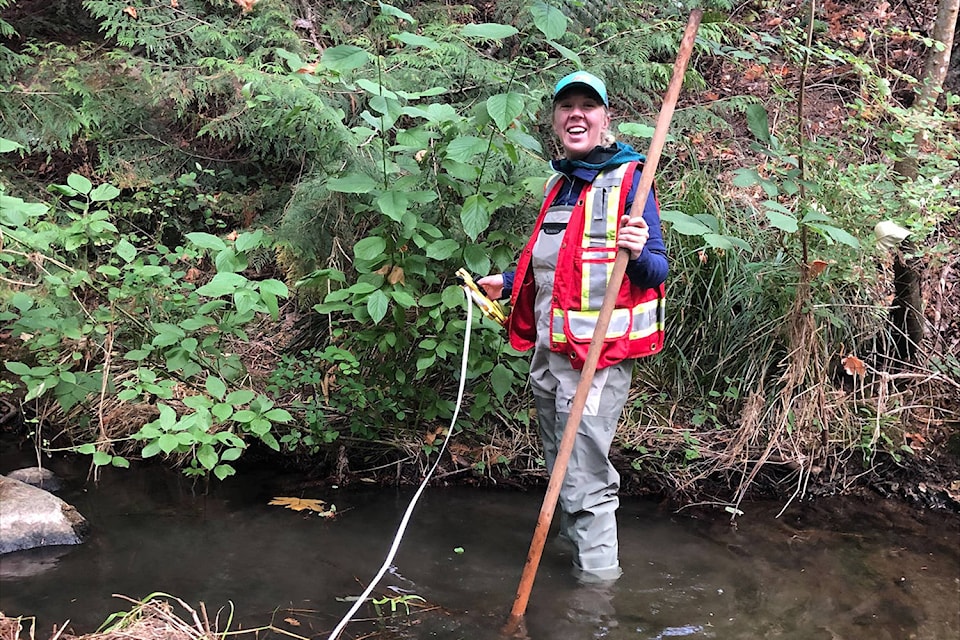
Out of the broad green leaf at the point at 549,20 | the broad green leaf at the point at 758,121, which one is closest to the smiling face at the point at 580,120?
the broad green leaf at the point at 549,20

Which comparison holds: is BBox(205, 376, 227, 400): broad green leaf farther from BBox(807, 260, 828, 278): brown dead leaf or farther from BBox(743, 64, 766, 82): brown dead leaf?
BBox(743, 64, 766, 82): brown dead leaf

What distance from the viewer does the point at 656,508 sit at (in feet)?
13.6

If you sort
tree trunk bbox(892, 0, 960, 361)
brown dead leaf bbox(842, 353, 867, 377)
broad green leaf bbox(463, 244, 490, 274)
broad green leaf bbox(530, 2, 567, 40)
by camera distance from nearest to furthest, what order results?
broad green leaf bbox(530, 2, 567, 40), broad green leaf bbox(463, 244, 490, 274), brown dead leaf bbox(842, 353, 867, 377), tree trunk bbox(892, 0, 960, 361)

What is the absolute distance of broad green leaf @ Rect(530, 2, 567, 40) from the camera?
9.17 ft

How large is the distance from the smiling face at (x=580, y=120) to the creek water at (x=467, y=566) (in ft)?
6.05

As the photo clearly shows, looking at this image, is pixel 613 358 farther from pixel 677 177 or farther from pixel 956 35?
pixel 956 35

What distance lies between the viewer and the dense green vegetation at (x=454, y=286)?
3697mm

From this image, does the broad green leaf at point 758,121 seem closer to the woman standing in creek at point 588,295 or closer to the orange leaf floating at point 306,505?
the woman standing in creek at point 588,295

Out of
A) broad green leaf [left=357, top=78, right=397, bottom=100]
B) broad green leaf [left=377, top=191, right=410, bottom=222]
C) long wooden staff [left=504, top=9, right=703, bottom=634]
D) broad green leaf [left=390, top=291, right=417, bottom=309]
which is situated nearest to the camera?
long wooden staff [left=504, top=9, right=703, bottom=634]

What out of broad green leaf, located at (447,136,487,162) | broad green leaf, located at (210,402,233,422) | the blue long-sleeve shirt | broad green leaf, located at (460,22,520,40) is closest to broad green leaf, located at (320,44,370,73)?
broad green leaf, located at (460,22,520,40)

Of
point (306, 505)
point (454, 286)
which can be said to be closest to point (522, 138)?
point (454, 286)

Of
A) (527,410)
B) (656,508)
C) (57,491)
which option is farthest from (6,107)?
(656,508)

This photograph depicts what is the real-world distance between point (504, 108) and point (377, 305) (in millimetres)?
1135

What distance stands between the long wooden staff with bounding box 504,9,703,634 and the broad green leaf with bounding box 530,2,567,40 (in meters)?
0.44
